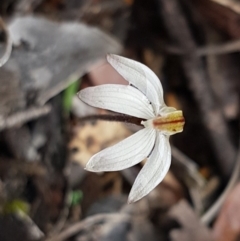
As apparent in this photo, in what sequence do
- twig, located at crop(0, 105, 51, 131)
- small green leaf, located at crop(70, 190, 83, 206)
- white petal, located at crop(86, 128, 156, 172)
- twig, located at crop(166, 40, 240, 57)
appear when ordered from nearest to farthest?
white petal, located at crop(86, 128, 156, 172) → twig, located at crop(0, 105, 51, 131) → small green leaf, located at crop(70, 190, 83, 206) → twig, located at crop(166, 40, 240, 57)

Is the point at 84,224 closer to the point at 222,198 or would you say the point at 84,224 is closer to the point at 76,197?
the point at 76,197

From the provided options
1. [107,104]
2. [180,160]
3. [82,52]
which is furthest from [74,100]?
[107,104]

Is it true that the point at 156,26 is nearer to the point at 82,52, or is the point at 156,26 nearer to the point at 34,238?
the point at 82,52

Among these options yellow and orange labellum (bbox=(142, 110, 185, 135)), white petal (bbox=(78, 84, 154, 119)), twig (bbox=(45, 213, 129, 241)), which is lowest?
twig (bbox=(45, 213, 129, 241))

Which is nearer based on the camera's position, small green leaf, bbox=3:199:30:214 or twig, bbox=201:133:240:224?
small green leaf, bbox=3:199:30:214

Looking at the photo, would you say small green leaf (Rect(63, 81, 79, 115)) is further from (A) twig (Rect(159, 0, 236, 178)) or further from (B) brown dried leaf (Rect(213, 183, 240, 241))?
(B) brown dried leaf (Rect(213, 183, 240, 241))

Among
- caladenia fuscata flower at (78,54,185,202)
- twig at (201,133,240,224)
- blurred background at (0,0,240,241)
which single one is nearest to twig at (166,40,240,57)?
blurred background at (0,0,240,241)

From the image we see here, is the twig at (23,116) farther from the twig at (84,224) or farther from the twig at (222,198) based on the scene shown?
the twig at (222,198)
